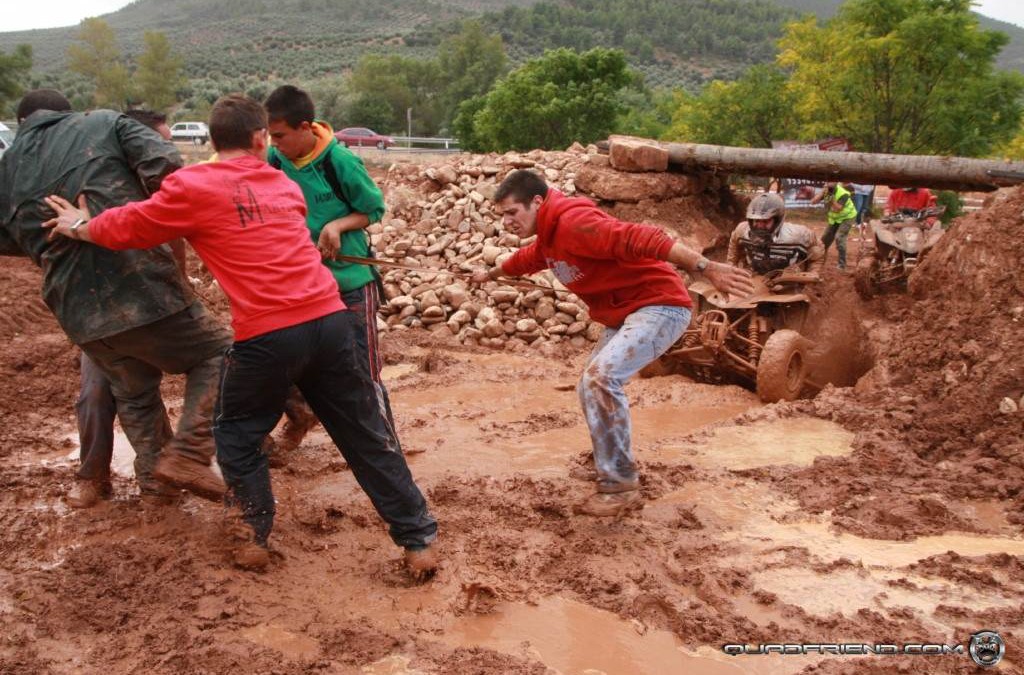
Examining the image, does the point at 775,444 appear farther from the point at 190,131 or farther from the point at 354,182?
the point at 190,131

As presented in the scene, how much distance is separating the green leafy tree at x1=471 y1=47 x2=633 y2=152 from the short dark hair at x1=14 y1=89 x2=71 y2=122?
78.5 ft

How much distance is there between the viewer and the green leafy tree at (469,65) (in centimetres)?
5347

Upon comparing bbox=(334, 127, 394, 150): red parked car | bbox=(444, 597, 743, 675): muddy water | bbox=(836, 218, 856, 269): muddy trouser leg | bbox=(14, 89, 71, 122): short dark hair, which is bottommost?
bbox=(334, 127, 394, 150): red parked car

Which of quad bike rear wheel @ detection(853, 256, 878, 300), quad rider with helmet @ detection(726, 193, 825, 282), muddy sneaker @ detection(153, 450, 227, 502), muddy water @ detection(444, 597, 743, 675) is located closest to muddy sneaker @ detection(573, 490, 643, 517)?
muddy water @ detection(444, 597, 743, 675)

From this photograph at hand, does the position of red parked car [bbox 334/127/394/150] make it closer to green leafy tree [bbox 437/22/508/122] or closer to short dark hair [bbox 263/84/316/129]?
green leafy tree [bbox 437/22/508/122]

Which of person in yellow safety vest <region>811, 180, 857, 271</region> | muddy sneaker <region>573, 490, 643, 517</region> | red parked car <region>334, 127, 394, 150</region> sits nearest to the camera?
muddy sneaker <region>573, 490, 643, 517</region>

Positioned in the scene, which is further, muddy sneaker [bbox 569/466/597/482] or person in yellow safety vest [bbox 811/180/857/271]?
person in yellow safety vest [bbox 811/180/857/271]

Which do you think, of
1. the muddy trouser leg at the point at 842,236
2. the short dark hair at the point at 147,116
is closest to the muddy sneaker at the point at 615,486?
the short dark hair at the point at 147,116

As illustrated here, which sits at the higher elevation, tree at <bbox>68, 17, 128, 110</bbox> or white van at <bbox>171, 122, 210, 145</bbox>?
tree at <bbox>68, 17, 128, 110</bbox>

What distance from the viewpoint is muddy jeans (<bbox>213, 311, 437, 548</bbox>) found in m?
3.29

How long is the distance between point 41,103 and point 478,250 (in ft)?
19.9

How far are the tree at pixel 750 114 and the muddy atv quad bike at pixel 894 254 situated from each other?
14.1 metres

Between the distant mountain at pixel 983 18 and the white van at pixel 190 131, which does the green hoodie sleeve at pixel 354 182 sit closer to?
the white van at pixel 190 131

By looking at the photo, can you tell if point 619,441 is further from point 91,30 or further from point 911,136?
point 91,30
